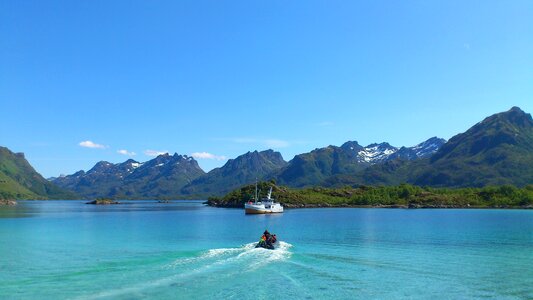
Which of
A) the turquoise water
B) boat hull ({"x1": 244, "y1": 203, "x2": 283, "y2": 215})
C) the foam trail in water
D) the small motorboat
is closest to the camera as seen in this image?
the turquoise water

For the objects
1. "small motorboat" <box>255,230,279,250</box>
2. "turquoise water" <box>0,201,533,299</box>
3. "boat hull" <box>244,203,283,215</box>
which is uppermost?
"boat hull" <box>244,203,283,215</box>

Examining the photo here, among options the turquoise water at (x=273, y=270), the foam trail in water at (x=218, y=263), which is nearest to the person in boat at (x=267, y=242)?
the foam trail in water at (x=218, y=263)

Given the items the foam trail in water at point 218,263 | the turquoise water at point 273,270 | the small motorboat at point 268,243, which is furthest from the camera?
the small motorboat at point 268,243

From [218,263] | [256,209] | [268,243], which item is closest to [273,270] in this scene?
[218,263]

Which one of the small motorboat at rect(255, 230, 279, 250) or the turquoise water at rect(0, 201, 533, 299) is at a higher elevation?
the small motorboat at rect(255, 230, 279, 250)

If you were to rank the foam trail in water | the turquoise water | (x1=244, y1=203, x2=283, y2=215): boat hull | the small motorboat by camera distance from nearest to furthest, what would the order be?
the turquoise water < the foam trail in water < the small motorboat < (x1=244, y1=203, x2=283, y2=215): boat hull

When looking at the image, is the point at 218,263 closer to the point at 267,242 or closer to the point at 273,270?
the point at 273,270

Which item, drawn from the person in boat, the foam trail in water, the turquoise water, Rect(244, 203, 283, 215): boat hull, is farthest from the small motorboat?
Rect(244, 203, 283, 215): boat hull

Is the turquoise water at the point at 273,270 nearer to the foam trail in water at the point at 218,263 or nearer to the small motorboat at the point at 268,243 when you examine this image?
the foam trail in water at the point at 218,263

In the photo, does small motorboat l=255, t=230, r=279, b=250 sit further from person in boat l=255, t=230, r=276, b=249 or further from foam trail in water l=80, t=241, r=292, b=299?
foam trail in water l=80, t=241, r=292, b=299

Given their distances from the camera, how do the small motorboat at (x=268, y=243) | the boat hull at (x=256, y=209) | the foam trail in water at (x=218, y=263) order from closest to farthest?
the foam trail in water at (x=218, y=263)
the small motorboat at (x=268, y=243)
the boat hull at (x=256, y=209)

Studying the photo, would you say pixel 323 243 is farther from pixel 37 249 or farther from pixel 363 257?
pixel 37 249

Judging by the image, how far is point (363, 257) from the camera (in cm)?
5903

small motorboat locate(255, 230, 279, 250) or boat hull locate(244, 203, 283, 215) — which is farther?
boat hull locate(244, 203, 283, 215)
